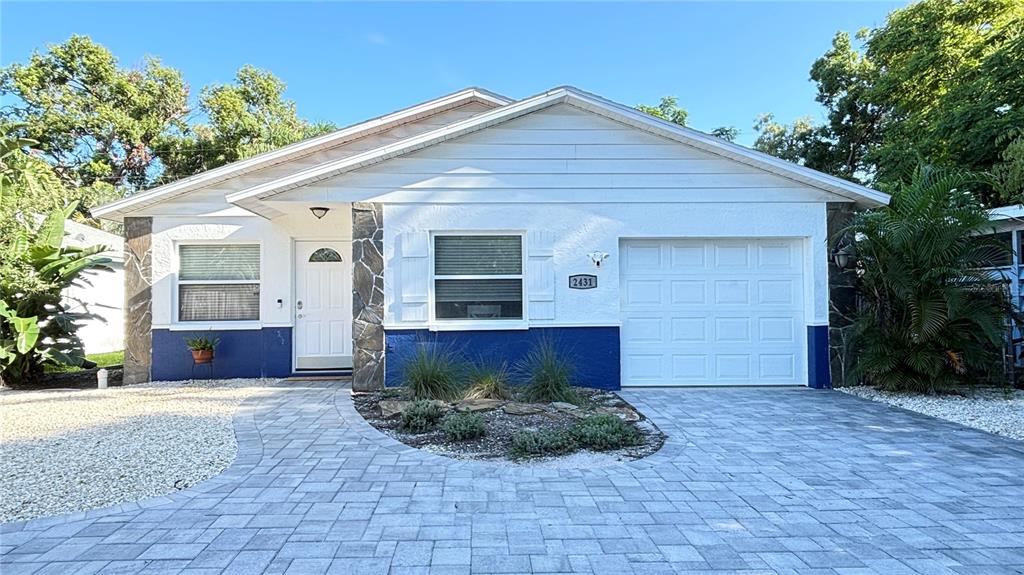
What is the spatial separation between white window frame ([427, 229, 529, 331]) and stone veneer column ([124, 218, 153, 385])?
4810 millimetres

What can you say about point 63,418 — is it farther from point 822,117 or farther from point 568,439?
point 822,117

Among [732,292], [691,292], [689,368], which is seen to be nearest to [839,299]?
[732,292]

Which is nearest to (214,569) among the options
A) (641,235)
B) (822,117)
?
(641,235)

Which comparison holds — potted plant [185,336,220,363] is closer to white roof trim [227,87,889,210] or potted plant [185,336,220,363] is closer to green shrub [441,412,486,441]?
white roof trim [227,87,889,210]

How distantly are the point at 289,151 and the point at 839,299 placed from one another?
8840mm

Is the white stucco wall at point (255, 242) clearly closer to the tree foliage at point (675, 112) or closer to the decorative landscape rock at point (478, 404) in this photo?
the decorative landscape rock at point (478, 404)

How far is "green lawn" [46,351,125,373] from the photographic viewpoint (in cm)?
989

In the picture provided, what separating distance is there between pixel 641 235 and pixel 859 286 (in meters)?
3.20

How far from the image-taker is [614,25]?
1112 cm

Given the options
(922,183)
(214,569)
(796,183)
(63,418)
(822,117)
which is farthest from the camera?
(822,117)

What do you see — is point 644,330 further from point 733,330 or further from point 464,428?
point 464,428

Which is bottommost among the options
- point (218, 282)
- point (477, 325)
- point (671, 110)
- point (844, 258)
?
point (477, 325)

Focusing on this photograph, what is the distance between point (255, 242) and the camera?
861 centimetres

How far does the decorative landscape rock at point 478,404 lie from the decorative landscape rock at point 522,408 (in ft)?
0.42
